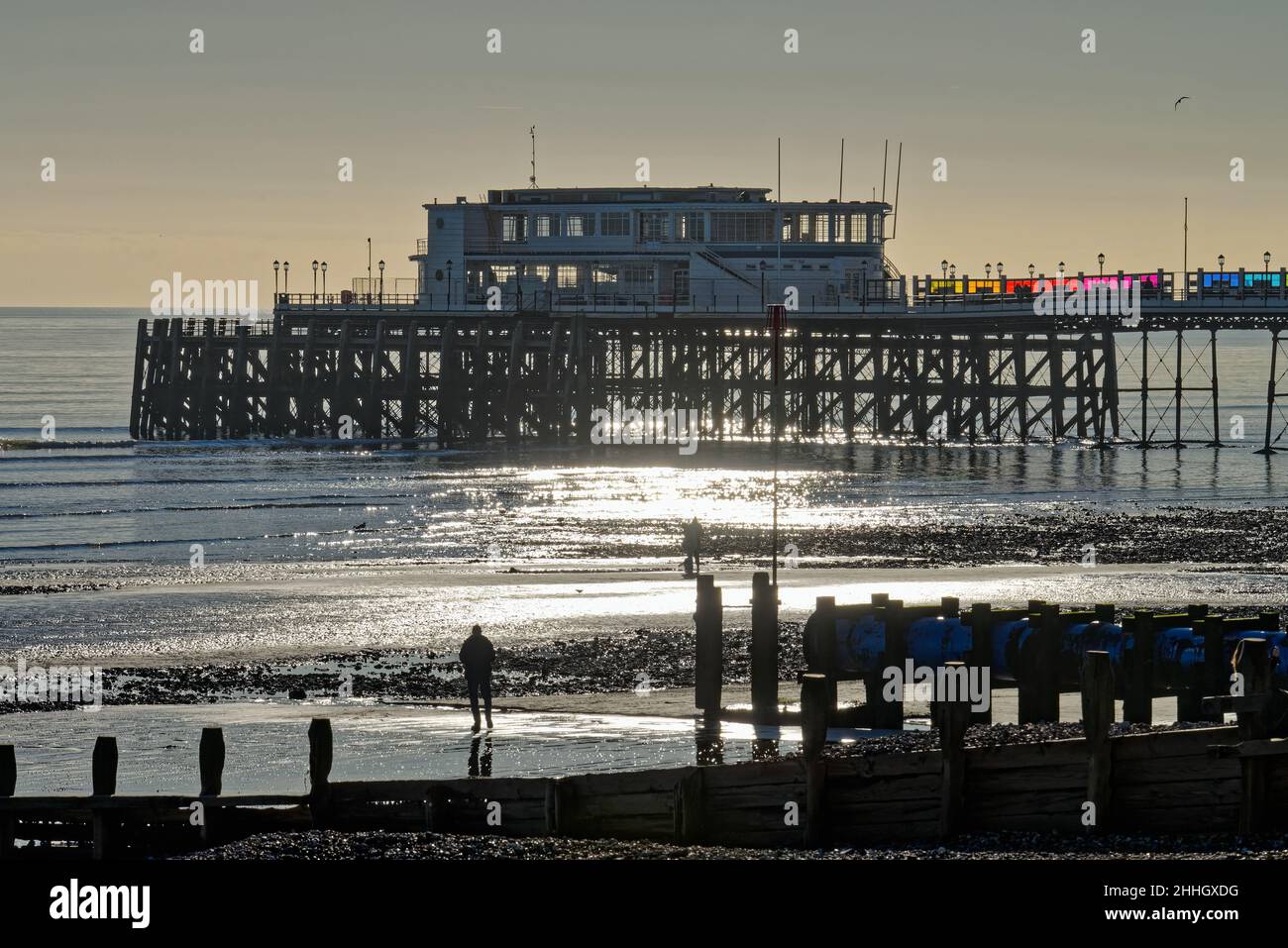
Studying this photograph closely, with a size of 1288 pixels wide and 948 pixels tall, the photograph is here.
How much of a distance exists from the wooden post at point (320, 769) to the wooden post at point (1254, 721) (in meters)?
7.84

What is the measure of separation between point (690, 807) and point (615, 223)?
6448 cm

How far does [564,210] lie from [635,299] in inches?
251

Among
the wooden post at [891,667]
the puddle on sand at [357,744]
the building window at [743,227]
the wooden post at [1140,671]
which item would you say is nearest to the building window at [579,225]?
the building window at [743,227]

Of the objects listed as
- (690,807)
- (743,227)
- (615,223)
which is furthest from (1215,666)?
(615,223)

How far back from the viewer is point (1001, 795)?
51.5 ft

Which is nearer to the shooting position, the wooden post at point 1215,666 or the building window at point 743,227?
the wooden post at point 1215,666

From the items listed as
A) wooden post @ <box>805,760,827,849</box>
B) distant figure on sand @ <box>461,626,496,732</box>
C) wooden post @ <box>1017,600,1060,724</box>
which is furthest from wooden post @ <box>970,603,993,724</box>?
distant figure on sand @ <box>461,626,496,732</box>

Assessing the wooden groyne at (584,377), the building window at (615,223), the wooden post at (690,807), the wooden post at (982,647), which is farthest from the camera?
the building window at (615,223)

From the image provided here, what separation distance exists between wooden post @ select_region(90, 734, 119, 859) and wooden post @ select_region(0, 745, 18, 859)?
2.40 feet

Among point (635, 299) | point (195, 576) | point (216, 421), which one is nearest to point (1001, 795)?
point (195, 576)

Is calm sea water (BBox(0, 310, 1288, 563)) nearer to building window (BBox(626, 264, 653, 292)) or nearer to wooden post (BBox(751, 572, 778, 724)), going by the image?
building window (BBox(626, 264, 653, 292))

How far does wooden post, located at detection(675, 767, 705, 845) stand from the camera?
641 inches

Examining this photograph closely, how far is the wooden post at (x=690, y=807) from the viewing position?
53.4 feet

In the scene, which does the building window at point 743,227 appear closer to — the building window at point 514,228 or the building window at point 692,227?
the building window at point 692,227
